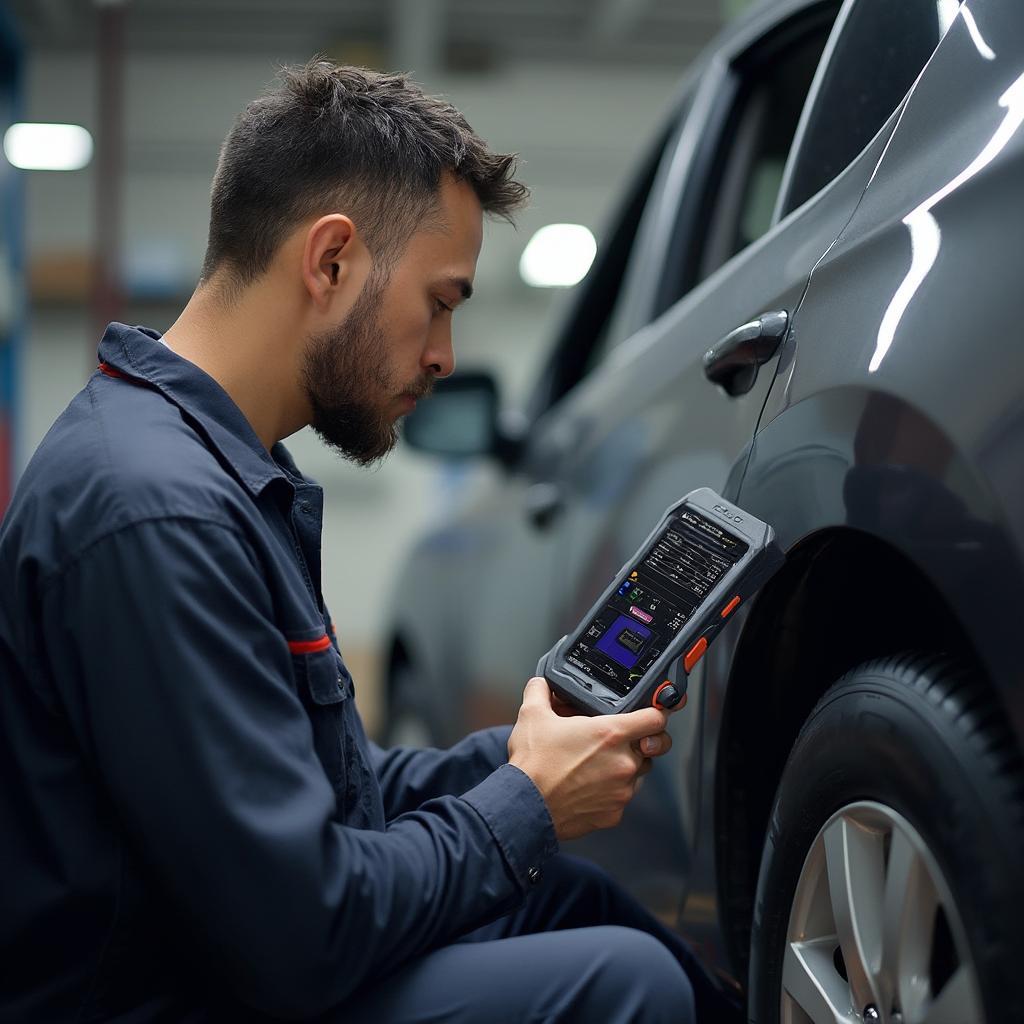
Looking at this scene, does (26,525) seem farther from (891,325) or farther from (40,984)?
(891,325)

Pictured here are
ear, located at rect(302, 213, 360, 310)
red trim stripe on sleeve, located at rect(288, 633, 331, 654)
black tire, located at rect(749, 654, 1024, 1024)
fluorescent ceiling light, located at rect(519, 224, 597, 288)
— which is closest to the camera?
black tire, located at rect(749, 654, 1024, 1024)

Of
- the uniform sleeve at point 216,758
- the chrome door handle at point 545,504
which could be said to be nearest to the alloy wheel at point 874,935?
the uniform sleeve at point 216,758

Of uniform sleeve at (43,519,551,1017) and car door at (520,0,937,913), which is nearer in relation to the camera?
uniform sleeve at (43,519,551,1017)

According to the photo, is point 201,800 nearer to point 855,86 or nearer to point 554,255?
point 855,86

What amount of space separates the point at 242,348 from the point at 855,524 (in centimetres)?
60

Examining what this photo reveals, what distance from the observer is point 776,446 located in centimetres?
121

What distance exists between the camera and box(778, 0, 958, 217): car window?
4.54 ft

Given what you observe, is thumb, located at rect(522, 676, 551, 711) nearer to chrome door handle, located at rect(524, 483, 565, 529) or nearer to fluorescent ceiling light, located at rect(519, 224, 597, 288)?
chrome door handle, located at rect(524, 483, 565, 529)

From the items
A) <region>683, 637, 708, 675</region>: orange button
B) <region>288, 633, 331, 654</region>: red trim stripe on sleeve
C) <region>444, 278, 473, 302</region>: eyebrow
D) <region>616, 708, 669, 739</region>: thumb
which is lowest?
<region>616, 708, 669, 739</region>: thumb

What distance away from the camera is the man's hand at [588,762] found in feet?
3.86

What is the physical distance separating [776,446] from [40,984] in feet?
2.55

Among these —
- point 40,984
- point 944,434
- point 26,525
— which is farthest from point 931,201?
point 40,984

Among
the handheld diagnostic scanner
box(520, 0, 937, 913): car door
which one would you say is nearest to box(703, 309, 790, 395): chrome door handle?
box(520, 0, 937, 913): car door

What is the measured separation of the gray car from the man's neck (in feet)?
1.47
